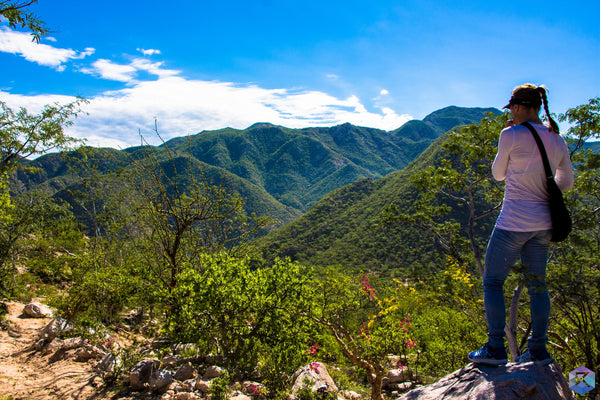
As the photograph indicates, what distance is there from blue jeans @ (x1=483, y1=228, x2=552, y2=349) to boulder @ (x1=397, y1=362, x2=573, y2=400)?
0.66ft

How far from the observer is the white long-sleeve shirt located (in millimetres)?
2363

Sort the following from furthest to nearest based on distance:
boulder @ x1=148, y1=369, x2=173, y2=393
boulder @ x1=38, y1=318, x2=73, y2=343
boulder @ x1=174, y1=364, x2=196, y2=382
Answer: boulder @ x1=38, y1=318, x2=73, y2=343, boulder @ x1=174, y1=364, x2=196, y2=382, boulder @ x1=148, y1=369, x2=173, y2=393

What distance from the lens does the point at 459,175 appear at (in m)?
5.95

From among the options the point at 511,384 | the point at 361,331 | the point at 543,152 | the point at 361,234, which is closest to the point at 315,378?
the point at 361,331

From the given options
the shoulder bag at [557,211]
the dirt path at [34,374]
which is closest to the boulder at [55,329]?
the dirt path at [34,374]

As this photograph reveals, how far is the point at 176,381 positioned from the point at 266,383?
133 cm

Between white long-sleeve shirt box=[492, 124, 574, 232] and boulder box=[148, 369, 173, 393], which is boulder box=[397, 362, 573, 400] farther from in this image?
boulder box=[148, 369, 173, 393]

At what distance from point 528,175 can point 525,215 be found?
1.01ft

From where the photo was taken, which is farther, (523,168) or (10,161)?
(10,161)

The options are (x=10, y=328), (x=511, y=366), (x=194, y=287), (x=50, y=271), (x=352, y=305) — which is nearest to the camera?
(x=511, y=366)

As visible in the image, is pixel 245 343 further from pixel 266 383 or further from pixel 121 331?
pixel 121 331

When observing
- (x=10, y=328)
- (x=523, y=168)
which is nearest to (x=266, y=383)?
(x=523, y=168)

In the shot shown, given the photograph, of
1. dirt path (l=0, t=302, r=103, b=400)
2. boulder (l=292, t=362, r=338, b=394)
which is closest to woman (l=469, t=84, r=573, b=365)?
boulder (l=292, t=362, r=338, b=394)

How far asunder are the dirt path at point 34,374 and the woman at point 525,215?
4.95m
